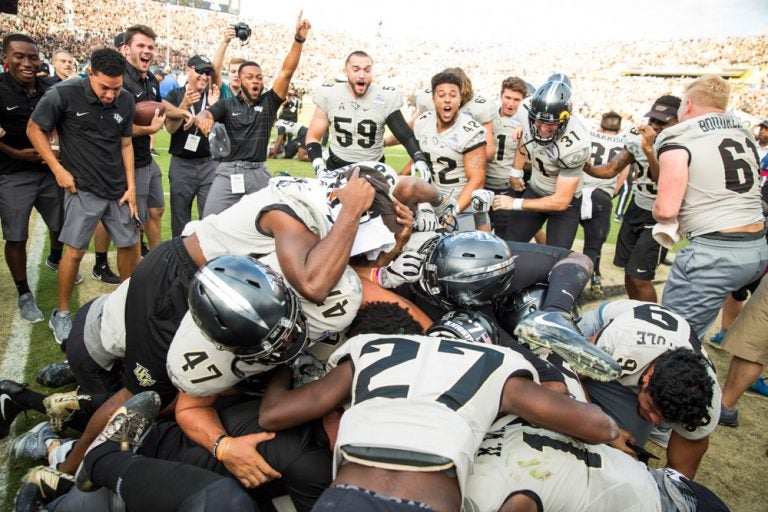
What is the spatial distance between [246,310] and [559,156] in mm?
3353

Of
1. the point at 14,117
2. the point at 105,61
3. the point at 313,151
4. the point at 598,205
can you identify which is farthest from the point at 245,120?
the point at 598,205

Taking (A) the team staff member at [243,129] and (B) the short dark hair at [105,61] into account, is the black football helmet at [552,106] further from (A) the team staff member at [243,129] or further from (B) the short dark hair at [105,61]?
(B) the short dark hair at [105,61]

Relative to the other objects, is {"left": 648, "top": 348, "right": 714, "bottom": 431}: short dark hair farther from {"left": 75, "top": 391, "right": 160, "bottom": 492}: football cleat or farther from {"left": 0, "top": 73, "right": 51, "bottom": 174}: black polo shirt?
{"left": 0, "top": 73, "right": 51, "bottom": 174}: black polo shirt

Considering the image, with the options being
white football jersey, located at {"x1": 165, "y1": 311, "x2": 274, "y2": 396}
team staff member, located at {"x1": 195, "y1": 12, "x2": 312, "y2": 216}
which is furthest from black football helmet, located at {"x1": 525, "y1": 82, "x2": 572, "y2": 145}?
white football jersey, located at {"x1": 165, "y1": 311, "x2": 274, "y2": 396}

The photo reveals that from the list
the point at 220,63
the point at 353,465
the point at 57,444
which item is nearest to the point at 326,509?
the point at 353,465

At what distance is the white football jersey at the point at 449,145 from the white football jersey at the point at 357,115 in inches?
14.3

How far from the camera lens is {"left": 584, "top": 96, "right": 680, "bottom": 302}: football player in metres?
4.37

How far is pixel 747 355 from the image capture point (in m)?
3.38

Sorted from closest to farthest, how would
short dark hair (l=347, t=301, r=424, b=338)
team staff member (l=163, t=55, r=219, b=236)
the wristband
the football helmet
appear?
the wristband, short dark hair (l=347, t=301, r=424, b=338), the football helmet, team staff member (l=163, t=55, r=219, b=236)

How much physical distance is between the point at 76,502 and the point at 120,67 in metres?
3.19

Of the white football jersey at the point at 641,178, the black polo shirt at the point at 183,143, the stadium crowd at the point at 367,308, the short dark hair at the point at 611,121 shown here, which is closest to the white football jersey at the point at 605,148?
the short dark hair at the point at 611,121

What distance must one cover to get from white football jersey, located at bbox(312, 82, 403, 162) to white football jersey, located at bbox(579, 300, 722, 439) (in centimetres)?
300

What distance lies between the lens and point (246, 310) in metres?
1.99

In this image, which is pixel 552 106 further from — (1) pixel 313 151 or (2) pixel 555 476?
(2) pixel 555 476
